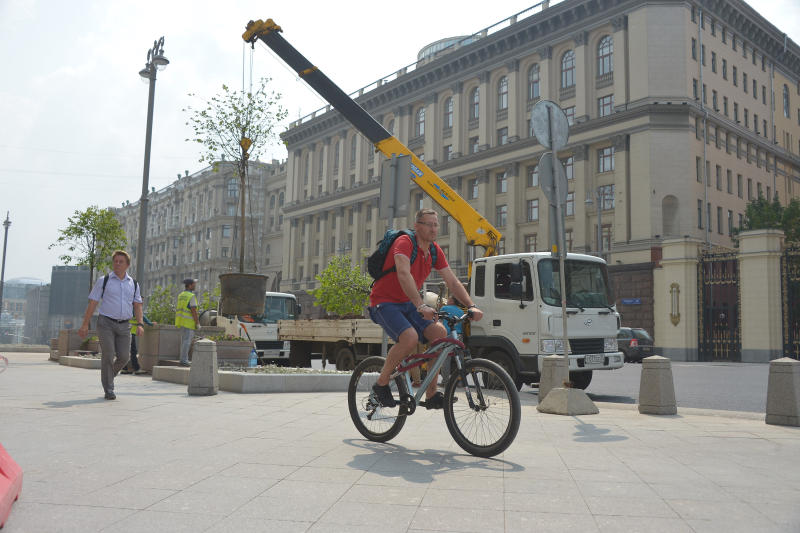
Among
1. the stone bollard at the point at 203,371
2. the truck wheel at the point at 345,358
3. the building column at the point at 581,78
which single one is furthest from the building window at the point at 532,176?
the stone bollard at the point at 203,371

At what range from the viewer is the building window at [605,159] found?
39.0m

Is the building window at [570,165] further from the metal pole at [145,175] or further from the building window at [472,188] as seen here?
the metal pole at [145,175]

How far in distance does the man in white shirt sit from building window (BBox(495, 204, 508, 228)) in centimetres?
3856

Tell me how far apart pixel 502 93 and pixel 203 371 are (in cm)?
4162

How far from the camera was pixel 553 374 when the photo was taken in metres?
8.44

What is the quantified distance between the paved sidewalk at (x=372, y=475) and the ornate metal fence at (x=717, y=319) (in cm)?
2375

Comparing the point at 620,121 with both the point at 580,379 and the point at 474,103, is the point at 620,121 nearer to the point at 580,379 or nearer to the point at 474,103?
the point at 474,103

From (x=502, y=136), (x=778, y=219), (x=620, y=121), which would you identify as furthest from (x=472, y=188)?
(x=778, y=219)

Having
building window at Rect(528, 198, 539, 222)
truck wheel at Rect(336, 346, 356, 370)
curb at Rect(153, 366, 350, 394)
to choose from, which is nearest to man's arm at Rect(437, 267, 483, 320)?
curb at Rect(153, 366, 350, 394)

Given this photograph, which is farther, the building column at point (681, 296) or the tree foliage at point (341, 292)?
the tree foliage at point (341, 292)

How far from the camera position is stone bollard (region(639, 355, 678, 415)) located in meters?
7.80

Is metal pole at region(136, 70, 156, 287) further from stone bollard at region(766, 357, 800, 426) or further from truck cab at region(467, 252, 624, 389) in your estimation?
stone bollard at region(766, 357, 800, 426)

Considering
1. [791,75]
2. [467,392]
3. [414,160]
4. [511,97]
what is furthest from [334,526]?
[791,75]

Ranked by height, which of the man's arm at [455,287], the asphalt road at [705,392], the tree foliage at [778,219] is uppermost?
the tree foliage at [778,219]
